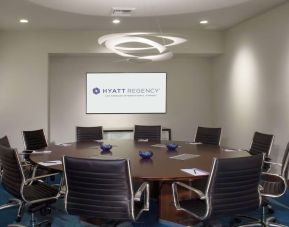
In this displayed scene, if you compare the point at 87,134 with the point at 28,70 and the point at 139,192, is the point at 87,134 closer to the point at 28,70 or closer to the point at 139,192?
the point at 28,70

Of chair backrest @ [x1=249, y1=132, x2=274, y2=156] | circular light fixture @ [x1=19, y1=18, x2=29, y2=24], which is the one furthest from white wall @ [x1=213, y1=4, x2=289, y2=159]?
circular light fixture @ [x1=19, y1=18, x2=29, y2=24]

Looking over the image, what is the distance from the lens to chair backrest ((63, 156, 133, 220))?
8.27 feet

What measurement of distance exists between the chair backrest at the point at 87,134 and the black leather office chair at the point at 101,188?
313 centimetres

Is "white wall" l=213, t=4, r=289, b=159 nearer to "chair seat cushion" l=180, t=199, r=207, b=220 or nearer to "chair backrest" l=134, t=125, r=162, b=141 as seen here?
"chair backrest" l=134, t=125, r=162, b=141

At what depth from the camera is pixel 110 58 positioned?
748cm

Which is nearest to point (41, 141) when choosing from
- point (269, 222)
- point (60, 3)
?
point (60, 3)

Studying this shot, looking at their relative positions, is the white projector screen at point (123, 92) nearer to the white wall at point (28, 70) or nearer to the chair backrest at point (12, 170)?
the white wall at point (28, 70)

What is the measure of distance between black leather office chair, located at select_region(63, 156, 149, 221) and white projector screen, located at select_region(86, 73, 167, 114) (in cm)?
490

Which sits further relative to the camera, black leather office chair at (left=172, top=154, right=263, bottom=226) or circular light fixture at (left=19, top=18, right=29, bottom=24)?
circular light fixture at (left=19, top=18, right=29, bottom=24)

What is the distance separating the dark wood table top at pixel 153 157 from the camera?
9.86 feet

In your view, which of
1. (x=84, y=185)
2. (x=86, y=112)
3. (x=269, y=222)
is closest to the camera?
(x=84, y=185)

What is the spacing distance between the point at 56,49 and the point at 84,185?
4750 millimetres

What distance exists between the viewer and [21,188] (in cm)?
299

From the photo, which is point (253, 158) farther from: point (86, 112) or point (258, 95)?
point (86, 112)
